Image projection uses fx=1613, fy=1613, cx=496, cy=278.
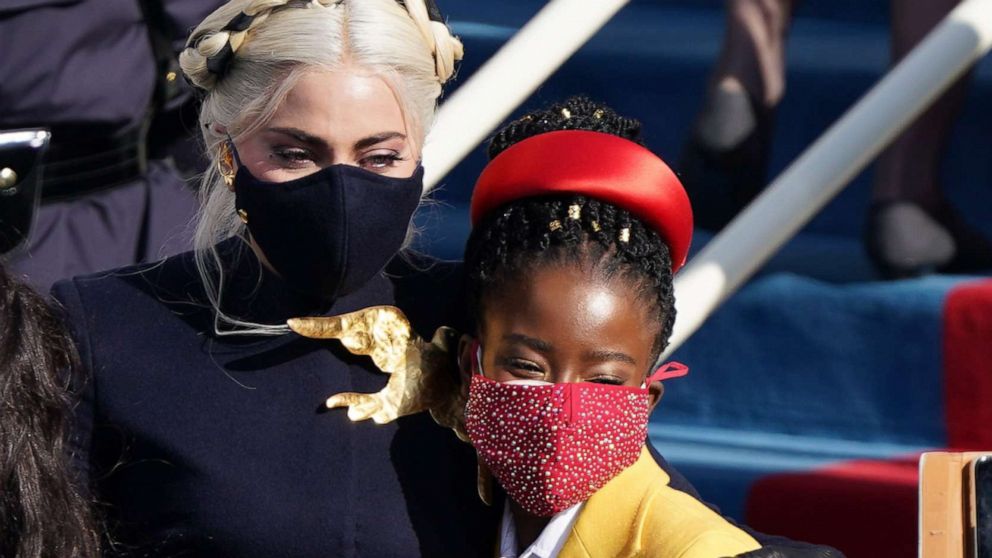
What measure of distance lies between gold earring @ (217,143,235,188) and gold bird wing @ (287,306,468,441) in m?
0.20

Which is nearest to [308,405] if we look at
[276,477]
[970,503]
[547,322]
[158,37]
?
[276,477]

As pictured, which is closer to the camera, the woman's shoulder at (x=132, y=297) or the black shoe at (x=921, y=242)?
the woman's shoulder at (x=132, y=297)

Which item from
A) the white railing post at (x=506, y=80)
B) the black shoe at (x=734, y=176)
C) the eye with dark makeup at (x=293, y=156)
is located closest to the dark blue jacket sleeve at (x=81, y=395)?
the eye with dark makeup at (x=293, y=156)

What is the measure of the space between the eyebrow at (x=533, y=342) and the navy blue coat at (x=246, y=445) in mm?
232

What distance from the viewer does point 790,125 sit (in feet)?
12.9

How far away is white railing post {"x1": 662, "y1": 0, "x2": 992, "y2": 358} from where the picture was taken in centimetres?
291

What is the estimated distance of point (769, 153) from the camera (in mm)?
3828

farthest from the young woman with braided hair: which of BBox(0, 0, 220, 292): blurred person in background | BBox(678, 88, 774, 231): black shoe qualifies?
BBox(678, 88, 774, 231): black shoe

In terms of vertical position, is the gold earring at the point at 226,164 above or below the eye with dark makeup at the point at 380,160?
below

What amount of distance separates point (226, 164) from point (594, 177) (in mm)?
504

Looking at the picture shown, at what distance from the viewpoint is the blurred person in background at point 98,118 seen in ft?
9.30

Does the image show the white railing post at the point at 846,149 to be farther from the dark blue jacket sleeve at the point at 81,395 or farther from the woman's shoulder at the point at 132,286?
the dark blue jacket sleeve at the point at 81,395

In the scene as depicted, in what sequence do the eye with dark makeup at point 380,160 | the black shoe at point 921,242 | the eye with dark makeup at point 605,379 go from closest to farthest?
the eye with dark makeup at point 605,379, the eye with dark makeup at point 380,160, the black shoe at point 921,242

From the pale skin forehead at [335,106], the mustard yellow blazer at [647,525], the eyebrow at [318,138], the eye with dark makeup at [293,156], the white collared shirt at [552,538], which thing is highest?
the pale skin forehead at [335,106]
